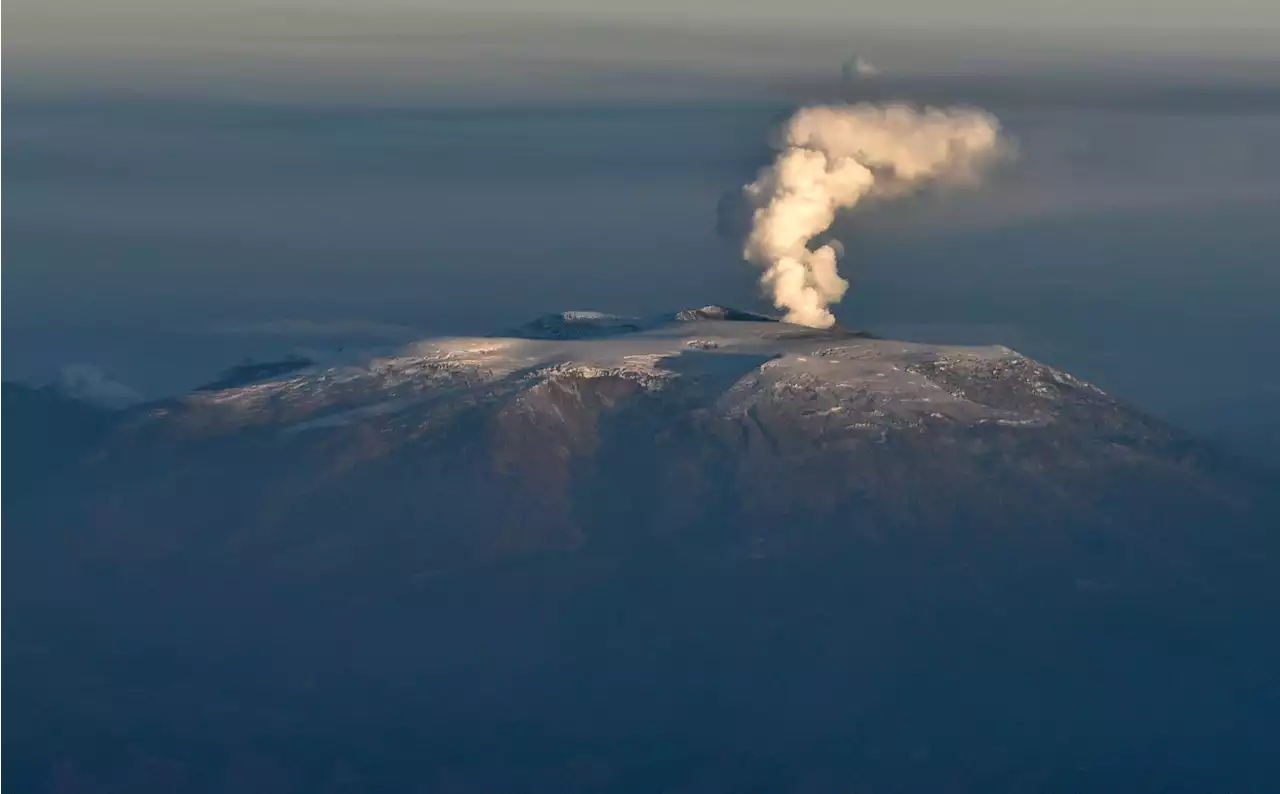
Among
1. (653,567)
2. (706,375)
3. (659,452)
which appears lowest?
(653,567)

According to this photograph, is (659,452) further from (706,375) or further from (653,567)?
(653,567)

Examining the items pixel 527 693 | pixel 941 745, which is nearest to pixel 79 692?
pixel 527 693

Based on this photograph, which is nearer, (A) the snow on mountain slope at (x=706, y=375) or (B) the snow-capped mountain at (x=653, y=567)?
(B) the snow-capped mountain at (x=653, y=567)

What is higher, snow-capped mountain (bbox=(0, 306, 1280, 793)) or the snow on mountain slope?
the snow on mountain slope

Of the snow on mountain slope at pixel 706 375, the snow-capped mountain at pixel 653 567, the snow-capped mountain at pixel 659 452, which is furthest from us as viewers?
the snow on mountain slope at pixel 706 375

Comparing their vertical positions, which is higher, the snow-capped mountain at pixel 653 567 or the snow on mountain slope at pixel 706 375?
the snow on mountain slope at pixel 706 375

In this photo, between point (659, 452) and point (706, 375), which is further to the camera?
point (706, 375)

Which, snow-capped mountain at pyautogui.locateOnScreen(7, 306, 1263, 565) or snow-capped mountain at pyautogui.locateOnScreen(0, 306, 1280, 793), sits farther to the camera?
snow-capped mountain at pyautogui.locateOnScreen(7, 306, 1263, 565)

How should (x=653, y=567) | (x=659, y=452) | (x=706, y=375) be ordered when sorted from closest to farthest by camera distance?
(x=653, y=567)
(x=659, y=452)
(x=706, y=375)

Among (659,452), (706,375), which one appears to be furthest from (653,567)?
(706,375)

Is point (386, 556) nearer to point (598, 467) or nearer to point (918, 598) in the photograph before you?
point (598, 467)

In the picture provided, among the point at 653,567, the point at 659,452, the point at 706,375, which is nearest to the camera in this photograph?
the point at 653,567

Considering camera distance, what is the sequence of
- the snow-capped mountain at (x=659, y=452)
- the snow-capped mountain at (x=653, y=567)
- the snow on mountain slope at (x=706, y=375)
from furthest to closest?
the snow on mountain slope at (x=706, y=375)
the snow-capped mountain at (x=659, y=452)
the snow-capped mountain at (x=653, y=567)
